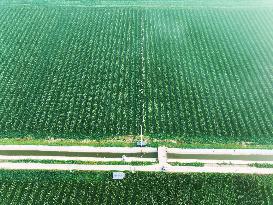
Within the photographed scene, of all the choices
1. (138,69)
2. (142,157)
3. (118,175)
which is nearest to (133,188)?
(118,175)

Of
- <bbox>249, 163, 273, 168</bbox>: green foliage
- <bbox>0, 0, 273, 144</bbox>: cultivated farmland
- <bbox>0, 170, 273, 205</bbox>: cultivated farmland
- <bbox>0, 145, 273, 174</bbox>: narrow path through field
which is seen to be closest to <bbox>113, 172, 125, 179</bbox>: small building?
<bbox>0, 170, 273, 205</bbox>: cultivated farmland

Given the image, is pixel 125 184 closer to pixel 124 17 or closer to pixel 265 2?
pixel 124 17

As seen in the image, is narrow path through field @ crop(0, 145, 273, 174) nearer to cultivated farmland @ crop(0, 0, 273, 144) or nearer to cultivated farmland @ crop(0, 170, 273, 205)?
cultivated farmland @ crop(0, 170, 273, 205)

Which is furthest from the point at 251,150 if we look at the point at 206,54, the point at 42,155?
the point at 42,155

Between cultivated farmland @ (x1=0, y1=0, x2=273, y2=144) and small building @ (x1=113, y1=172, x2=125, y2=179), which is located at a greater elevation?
cultivated farmland @ (x1=0, y1=0, x2=273, y2=144)

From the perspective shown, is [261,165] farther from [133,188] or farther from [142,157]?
[133,188]

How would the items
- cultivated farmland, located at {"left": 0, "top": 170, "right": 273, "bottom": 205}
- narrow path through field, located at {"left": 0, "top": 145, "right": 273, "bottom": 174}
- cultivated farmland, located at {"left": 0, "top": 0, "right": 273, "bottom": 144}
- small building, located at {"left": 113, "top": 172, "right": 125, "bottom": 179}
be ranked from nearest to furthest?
cultivated farmland, located at {"left": 0, "top": 170, "right": 273, "bottom": 205} → small building, located at {"left": 113, "top": 172, "right": 125, "bottom": 179} → narrow path through field, located at {"left": 0, "top": 145, "right": 273, "bottom": 174} → cultivated farmland, located at {"left": 0, "top": 0, "right": 273, "bottom": 144}

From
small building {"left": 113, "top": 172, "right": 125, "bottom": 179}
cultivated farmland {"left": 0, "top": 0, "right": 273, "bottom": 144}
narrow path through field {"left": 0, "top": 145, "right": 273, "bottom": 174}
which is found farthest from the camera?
cultivated farmland {"left": 0, "top": 0, "right": 273, "bottom": 144}
